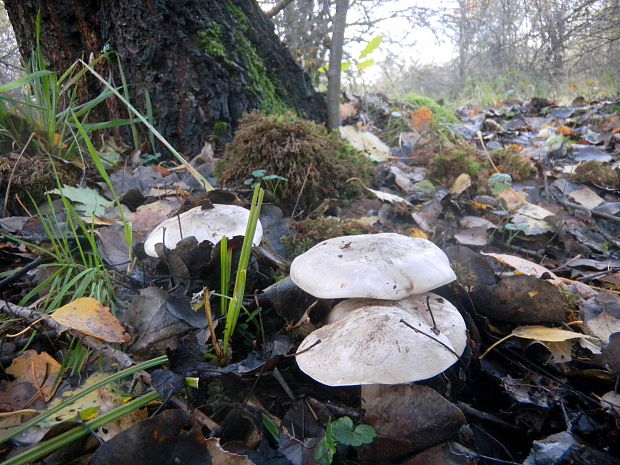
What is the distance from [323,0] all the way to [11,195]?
5400 mm

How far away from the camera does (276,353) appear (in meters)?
1.33

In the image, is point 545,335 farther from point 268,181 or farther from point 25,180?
point 25,180

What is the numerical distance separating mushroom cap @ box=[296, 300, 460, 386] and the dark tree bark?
7.72 ft

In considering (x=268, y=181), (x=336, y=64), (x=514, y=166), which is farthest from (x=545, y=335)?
(x=336, y=64)

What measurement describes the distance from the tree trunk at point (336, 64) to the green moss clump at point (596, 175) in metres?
1.91

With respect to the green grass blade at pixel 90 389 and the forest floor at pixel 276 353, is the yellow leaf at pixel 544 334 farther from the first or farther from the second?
the green grass blade at pixel 90 389

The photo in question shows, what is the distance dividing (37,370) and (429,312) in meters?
1.27

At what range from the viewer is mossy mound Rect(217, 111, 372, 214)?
244 centimetres

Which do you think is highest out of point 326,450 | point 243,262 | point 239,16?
point 239,16

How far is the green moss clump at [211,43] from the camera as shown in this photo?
10.1 ft

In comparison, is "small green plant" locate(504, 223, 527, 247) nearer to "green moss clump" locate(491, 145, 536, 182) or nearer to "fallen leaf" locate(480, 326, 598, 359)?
"fallen leaf" locate(480, 326, 598, 359)

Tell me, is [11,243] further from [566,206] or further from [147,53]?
[566,206]

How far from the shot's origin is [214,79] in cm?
310

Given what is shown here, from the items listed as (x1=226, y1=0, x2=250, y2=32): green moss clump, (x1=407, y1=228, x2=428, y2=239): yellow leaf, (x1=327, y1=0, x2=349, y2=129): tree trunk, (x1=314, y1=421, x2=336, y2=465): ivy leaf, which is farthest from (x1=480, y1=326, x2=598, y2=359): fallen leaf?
(x1=226, y1=0, x2=250, y2=32): green moss clump
